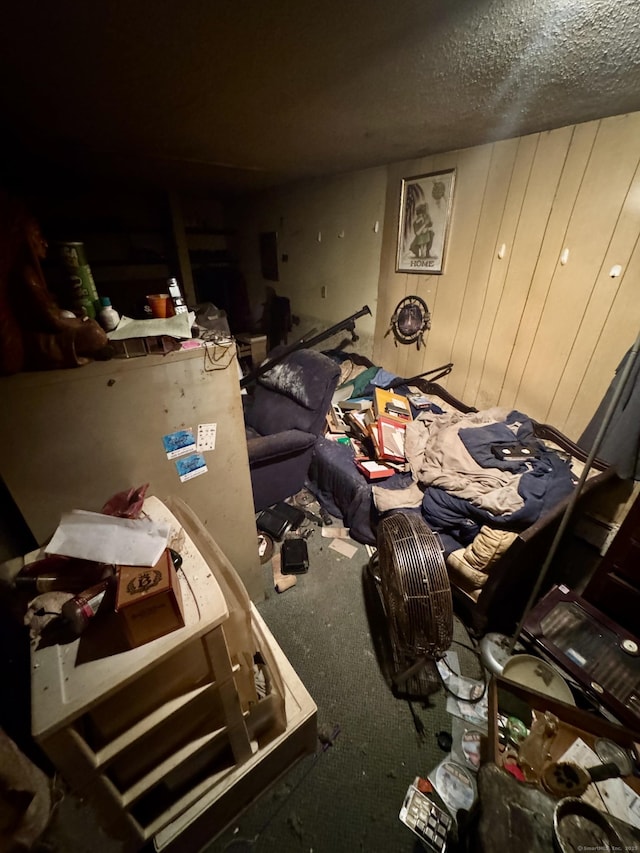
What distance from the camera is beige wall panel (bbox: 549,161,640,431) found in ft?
5.05

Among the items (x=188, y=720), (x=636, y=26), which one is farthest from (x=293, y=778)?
(x=636, y=26)

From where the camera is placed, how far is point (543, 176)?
1.76m

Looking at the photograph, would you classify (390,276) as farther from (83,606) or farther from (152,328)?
(83,606)

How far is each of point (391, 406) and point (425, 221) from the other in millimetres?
1378

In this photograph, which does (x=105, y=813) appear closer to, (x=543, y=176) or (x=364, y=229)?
(x=543, y=176)

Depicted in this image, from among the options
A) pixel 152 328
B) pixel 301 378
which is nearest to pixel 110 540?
pixel 152 328

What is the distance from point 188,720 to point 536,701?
3.83ft

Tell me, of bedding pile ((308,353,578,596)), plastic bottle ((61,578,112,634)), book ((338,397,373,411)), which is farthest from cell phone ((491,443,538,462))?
plastic bottle ((61,578,112,634))

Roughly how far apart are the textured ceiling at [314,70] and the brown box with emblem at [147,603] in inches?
56.6

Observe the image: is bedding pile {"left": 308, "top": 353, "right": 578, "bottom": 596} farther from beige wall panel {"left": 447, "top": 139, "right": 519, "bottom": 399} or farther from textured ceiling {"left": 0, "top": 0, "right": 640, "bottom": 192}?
textured ceiling {"left": 0, "top": 0, "right": 640, "bottom": 192}

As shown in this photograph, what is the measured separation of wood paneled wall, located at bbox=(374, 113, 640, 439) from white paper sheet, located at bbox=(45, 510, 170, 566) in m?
2.21

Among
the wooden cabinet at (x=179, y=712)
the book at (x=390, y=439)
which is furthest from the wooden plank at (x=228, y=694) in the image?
the book at (x=390, y=439)

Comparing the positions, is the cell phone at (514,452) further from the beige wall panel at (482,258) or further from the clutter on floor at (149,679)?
the clutter on floor at (149,679)

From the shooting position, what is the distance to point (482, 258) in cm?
211
